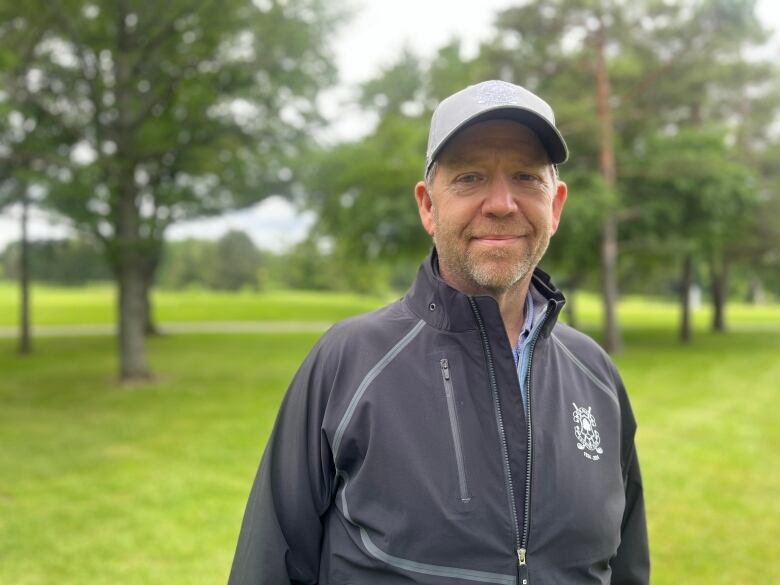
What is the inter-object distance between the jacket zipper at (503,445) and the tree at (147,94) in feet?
34.4

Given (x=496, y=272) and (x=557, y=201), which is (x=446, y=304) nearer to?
(x=496, y=272)

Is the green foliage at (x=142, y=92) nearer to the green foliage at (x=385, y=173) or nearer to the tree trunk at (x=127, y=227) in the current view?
the tree trunk at (x=127, y=227)

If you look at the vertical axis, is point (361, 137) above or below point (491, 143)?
above

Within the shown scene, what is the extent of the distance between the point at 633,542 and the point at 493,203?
1.13 meters

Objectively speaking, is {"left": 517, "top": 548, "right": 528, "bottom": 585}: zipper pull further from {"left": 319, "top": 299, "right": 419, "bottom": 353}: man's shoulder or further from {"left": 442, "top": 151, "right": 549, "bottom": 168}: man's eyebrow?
{"left": 442, "top": 151, "right": 549, "bottom": 168}: man's eyebrow

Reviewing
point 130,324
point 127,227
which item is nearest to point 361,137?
point 127,227

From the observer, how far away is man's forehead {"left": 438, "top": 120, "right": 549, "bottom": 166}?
1.72 meters

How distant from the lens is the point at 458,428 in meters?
1.64

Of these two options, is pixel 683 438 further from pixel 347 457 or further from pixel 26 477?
pixel 347 457

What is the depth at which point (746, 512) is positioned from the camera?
6367mm

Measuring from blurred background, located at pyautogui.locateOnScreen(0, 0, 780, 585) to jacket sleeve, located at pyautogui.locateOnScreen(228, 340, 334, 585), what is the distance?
11.7 feet

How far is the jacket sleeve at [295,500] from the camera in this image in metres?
1.70

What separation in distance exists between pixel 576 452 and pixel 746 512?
18.5 feet

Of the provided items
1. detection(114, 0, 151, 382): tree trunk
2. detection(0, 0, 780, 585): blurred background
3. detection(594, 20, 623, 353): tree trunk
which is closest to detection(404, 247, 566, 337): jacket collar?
detection(0, 0, 780, 585): blurred background
